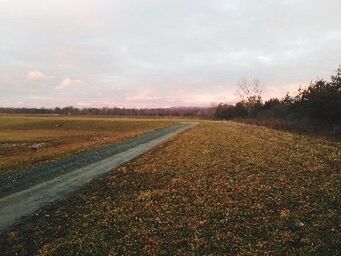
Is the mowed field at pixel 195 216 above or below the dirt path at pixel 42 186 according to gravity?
above

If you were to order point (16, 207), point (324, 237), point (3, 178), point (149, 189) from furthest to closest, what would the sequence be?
1. point (3, 178)
2. point (149, 189)
3. point (16, 207)
4. point (324, 237)

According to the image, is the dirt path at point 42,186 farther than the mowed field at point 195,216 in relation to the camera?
Yes

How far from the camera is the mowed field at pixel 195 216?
10594 millimetres

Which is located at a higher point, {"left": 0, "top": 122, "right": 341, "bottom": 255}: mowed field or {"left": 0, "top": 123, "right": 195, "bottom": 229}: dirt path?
{"left": 0, "top": 122, "right": 341, "bottom": 255}: mowed field

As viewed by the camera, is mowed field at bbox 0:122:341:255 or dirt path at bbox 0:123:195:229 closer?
mowed field at bbox 0:122:341:255

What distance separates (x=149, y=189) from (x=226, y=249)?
8151 mm

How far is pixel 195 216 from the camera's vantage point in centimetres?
1322

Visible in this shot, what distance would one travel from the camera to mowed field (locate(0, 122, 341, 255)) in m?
10.6

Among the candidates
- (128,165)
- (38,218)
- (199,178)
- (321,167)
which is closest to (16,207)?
(38,218)

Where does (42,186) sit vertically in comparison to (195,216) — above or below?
below

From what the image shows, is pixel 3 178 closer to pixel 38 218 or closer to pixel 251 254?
pixel 38 218

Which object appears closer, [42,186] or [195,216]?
[195,216]

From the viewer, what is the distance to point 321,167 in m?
22.6

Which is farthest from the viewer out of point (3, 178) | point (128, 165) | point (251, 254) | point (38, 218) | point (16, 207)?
point (128, 165)
